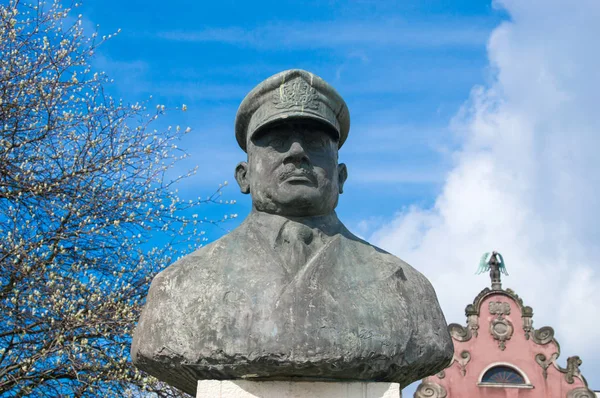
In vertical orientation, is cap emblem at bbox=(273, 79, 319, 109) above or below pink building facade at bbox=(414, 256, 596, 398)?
below

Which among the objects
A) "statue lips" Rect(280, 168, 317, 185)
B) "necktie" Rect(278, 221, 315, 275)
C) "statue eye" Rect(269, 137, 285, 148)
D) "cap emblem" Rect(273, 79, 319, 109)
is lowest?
"necktie" Rect(278, 221, 315, 275)

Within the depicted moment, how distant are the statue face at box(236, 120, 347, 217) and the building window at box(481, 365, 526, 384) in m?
18.5

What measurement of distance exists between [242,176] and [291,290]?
783mm

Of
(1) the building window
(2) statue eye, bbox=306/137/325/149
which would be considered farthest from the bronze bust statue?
(1) the building window

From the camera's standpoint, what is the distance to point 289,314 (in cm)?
321

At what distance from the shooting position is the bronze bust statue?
319cm

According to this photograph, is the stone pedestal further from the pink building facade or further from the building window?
the building window

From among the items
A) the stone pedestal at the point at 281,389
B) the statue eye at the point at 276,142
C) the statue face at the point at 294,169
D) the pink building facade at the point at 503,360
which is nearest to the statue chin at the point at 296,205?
the statue face at the point at 294,169

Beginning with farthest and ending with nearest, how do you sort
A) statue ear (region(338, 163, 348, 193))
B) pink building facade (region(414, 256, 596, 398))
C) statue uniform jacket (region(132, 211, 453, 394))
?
pink building facade (region(414, 256, 596, 398))
statue ear (region(338, 163, 348, 193))
statue uniform jacket (region(132, 211, 453, 394))

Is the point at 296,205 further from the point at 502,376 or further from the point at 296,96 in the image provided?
the point at 502,376

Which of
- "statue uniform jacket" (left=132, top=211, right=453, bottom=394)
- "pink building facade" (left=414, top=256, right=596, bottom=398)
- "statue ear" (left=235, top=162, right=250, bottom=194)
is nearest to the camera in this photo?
"statue uniform jacket" (left=132, top=211, right=453, bottom=394)

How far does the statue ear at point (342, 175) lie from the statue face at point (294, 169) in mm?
147

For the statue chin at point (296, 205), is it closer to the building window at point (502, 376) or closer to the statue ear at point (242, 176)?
the statue ear at point (242, 176)

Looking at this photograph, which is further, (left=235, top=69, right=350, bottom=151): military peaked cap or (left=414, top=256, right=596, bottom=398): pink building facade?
(left=414, top=256, right=596, bottom=398): pink building facade
